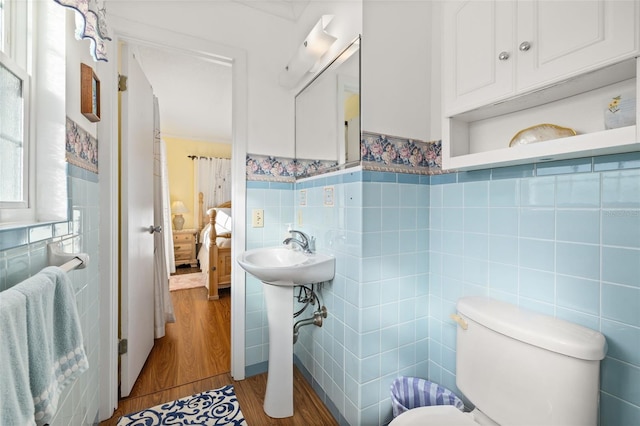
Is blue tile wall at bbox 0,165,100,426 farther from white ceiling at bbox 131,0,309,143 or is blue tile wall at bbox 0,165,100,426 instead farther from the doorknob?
white ceiling at bbox 131,0,309,143

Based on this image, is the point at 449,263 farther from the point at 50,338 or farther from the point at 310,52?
the point at 50,338

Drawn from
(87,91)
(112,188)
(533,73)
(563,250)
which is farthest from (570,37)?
(112,188)

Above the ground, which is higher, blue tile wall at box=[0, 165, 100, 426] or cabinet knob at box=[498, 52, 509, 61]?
cabinet knob at box=[498, 52, 509, 61]

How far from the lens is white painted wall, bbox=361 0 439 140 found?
1.28 metres

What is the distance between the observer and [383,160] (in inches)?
51.8

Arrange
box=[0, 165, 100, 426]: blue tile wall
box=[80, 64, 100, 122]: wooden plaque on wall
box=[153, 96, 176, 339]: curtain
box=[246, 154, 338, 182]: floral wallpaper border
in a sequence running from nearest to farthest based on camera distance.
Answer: box=[0, 165, 100, 426]: blue tile wall → box=[80, 64, 100, 122]: wooden plaque on wall → box=[246, 154, 338, 182]: floral wallpaper border → box=[153, 96, 176, 339]: curtain

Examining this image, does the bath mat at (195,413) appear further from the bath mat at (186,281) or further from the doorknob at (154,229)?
the bath mat at (186,281)

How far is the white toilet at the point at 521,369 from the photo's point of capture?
751mm

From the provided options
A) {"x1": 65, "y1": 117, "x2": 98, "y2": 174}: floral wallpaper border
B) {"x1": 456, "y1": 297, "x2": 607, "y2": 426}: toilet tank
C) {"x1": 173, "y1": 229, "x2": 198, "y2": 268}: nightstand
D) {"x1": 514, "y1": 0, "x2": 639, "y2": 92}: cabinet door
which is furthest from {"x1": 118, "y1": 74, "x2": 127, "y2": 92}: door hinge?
{"x1": 173, "y1": 229, "x2": 198, "y2": 268}: nightstand

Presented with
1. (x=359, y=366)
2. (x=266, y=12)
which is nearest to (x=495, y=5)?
(x=266, y=12)

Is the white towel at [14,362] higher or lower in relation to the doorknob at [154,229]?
lower

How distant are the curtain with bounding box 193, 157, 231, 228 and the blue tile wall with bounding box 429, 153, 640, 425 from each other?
14.3 ft

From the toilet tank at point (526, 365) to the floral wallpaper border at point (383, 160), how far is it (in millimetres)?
693

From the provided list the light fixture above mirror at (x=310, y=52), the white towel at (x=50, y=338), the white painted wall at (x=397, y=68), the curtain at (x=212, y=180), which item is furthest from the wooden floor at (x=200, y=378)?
the curtain at (x=212, y=180)
